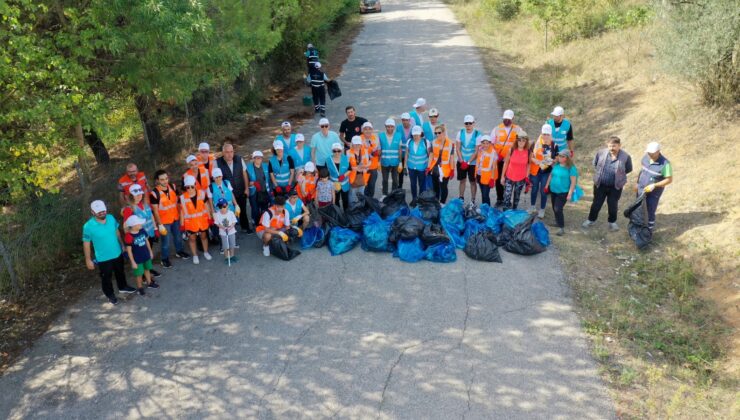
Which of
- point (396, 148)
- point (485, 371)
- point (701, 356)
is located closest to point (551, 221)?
point (396, 148)

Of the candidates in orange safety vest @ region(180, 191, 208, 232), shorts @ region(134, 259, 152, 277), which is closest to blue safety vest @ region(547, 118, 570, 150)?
orange safety vest @ region(180, 191, 208, 232)

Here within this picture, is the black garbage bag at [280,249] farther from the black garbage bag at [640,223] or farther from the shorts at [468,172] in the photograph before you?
the black garbage bag at [640,223]

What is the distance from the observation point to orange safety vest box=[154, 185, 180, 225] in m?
8.06

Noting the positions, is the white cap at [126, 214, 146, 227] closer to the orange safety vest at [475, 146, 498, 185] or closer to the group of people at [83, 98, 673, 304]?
the group of people at [83, 98, 673, 304]

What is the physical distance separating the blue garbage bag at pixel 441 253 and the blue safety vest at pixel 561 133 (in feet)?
9.85

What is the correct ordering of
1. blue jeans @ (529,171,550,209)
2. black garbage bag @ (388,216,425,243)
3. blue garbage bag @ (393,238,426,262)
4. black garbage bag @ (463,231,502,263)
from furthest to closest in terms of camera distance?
blue jeans @ (529,171,550,209) < black garbage bag @ (388,216,425,243) < blue garbage bag @ (393,238,426,262) < black garbage bag @ (463,231,502,263)

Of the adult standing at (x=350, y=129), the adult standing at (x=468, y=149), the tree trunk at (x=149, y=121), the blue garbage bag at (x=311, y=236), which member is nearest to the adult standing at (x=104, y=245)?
the blue garbage bag at (x=311, y=236)

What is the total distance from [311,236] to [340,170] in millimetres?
1325

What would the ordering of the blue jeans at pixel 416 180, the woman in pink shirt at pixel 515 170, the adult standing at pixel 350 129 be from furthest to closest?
the adult standing at pixel 350 129, the blue jeans at pixel 416 180, the woman in pink shirt at pixel 515 170

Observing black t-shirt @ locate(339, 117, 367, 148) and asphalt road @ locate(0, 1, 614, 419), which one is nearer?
asphalt road @ locate(0, 1, 614, 419)

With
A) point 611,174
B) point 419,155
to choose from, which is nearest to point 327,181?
point 419,155

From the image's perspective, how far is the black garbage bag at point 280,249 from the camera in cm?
838

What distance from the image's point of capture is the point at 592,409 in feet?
17.7

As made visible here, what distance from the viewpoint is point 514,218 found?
8609mm
